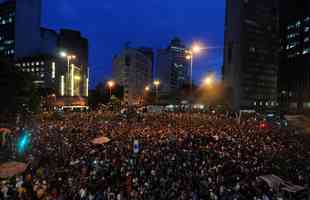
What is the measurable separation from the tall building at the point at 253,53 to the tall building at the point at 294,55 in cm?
605

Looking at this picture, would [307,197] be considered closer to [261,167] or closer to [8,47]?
[261,167]

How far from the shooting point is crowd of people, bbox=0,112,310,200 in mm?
10336

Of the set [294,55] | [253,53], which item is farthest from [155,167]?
[253,53]

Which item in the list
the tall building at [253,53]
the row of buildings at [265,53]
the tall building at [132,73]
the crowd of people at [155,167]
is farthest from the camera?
the tall building at [132,73]

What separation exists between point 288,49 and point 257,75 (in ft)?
53.6

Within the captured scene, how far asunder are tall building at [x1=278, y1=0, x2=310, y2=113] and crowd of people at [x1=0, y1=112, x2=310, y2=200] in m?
77.5

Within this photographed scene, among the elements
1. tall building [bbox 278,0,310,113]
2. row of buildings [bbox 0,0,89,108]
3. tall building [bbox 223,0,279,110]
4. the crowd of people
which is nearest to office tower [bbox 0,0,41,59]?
row of buildings [bbox 0,0,89,108]

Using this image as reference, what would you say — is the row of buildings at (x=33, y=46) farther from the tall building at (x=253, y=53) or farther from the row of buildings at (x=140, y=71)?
the tall building at (x=253, y=53)

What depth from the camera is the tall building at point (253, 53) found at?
106188 millimetres

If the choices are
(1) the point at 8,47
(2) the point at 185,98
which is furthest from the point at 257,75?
(1) the point at 8,47

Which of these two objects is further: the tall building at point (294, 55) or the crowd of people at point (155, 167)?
the tall building at point (294, 55)

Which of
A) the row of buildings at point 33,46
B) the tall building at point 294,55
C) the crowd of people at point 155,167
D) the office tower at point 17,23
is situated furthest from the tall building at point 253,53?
the crowd of people at point 155,167

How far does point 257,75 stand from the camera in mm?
112625

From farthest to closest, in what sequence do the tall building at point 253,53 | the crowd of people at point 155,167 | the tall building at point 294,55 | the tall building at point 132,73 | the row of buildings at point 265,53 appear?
1. the tall building at point 132,73
2. the tall building at point 253,53
3. the row of buildings at point 265,53
4. the tall building at point 294,55
5. the crowd of people at point 155,167
